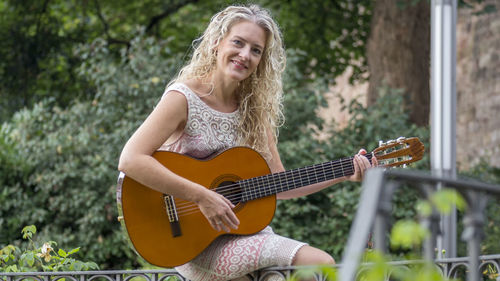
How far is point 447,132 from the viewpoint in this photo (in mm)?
4137

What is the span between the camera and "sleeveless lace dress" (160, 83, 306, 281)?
2602 millimetres

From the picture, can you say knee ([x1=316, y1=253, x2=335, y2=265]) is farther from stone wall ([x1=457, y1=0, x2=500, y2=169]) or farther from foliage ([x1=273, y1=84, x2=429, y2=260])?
stone wall ([x1=457, y1=0, x2=500, y2=169])

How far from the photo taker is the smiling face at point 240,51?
291 centimetres

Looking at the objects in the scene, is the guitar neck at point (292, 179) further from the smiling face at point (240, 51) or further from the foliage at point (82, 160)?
the foliage at point (82, 160)

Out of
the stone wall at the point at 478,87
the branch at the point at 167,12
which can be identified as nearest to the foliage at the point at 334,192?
the stone wall at the point at 478,87

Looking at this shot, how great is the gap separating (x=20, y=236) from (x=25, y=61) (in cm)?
406

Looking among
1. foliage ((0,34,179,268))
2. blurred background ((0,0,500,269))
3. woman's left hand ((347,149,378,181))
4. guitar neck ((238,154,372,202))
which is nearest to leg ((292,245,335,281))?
guitar neck ((238,154,372,202))

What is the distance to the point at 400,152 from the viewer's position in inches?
119

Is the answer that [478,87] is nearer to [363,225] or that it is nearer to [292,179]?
[292,179]

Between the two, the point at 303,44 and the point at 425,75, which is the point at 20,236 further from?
the point at 303,44

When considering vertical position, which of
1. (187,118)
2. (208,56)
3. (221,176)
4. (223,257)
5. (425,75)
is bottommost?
(223,257)

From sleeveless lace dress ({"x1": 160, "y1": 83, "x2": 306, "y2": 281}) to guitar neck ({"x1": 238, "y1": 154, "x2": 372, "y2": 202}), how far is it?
0.51ft

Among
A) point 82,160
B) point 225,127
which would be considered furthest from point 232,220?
point 82,160

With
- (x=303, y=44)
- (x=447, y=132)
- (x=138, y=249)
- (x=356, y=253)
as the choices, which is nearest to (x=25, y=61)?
(x=303, y=44)
